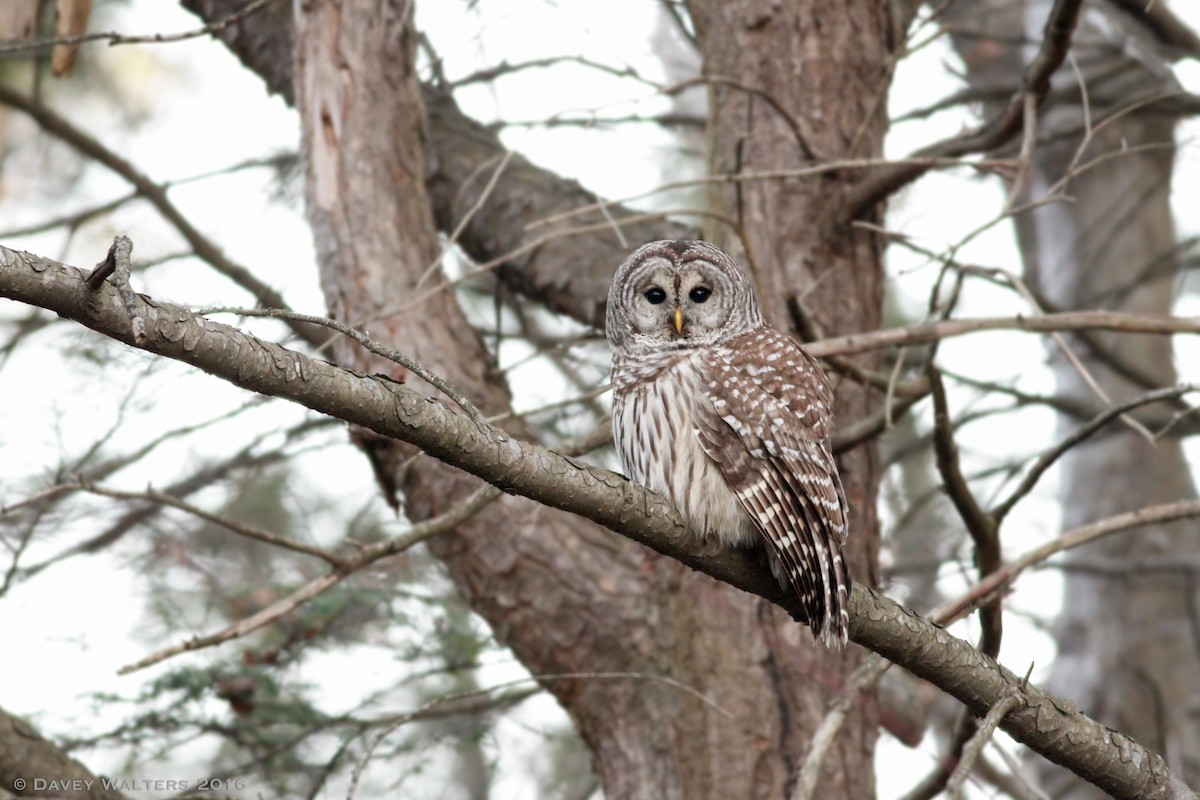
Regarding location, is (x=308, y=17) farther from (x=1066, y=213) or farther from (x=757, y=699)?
(x=1066, y=213)

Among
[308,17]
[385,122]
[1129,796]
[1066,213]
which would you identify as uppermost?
[1066,213]

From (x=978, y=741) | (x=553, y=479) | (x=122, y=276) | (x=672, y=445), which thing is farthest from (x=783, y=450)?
(x=122, y=276)

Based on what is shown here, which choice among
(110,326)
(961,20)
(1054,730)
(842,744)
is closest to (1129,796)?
(1054,730)

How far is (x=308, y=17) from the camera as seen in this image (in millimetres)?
5191

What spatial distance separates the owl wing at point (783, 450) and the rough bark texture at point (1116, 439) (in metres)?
4.56

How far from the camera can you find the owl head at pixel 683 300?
412 centimetres

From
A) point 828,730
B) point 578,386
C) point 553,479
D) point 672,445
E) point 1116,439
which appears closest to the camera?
point 553,479

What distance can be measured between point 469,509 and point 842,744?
1.76m

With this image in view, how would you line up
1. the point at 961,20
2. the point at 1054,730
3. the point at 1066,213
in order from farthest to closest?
1. the point at 1066,213
2. the point at 961,20
3. the point at 1054,730

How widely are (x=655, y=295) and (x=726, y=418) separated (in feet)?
2.26

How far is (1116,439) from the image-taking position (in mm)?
8727

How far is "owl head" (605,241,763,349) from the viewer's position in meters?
4.12

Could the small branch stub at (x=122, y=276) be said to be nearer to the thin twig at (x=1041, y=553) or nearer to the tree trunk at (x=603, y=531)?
the thin twig at (x=1041, y=553)

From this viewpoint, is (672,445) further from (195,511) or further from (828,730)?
(195,511)
